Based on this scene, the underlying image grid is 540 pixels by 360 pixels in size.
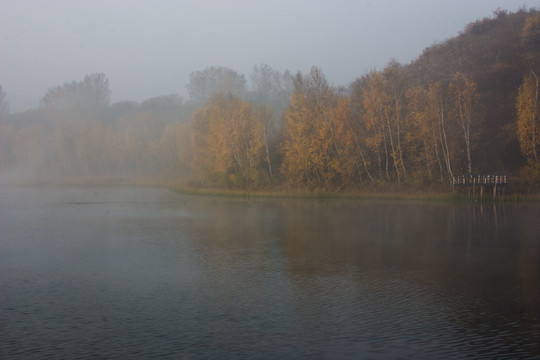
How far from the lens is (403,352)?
756 centimetres

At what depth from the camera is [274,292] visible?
11172mm

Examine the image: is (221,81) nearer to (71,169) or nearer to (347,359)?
(71,169)

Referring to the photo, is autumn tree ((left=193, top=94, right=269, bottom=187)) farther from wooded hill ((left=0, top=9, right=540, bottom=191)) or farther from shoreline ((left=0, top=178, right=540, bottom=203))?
shoreline ((left=0, top=178, right=540, bottom=203))

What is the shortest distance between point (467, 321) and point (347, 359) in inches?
112

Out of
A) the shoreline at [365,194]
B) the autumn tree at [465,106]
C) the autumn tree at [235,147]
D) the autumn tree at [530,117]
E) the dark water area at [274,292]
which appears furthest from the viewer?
the autumn tree at [235,147]

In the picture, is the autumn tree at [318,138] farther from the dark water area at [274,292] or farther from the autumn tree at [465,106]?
the dark water area at [274,292]

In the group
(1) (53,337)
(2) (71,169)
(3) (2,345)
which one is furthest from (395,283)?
(2) (71,169)

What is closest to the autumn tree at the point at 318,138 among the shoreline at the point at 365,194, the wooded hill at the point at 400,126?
the wooded hill at the point at 400,126

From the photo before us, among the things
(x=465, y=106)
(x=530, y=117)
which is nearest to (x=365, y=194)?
(x=465, y=106)

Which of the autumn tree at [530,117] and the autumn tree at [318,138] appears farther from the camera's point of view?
the autumn tree at [318,138]

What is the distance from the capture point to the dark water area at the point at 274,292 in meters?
7.93

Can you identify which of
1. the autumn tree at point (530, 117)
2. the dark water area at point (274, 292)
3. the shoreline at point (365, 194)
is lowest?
the dark water area at point (274, 292)

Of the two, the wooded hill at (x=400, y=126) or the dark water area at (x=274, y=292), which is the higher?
the wooded hill at (x=400, y=126)

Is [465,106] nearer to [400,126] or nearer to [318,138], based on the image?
[400,126]
